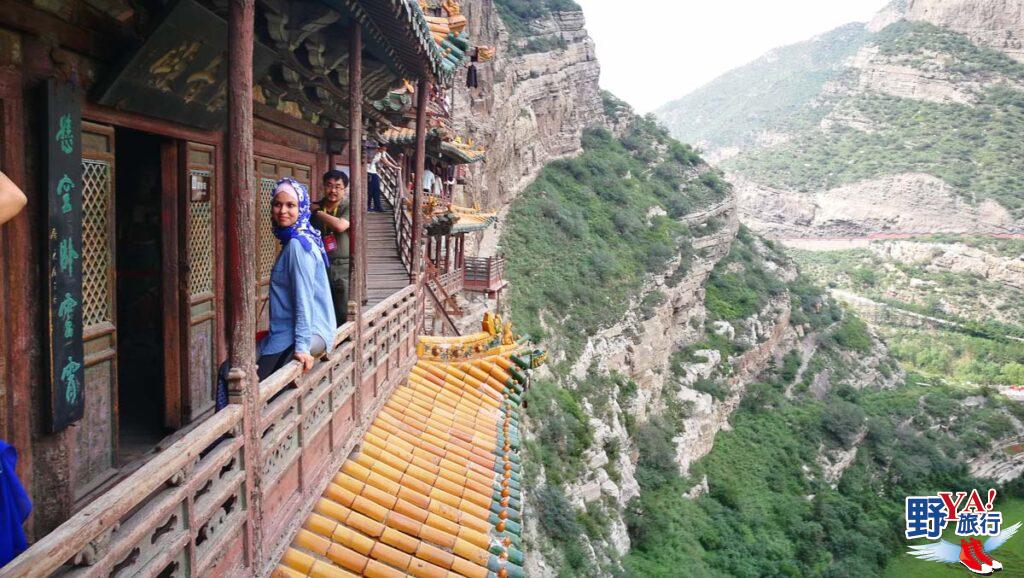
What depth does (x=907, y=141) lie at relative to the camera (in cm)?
8000

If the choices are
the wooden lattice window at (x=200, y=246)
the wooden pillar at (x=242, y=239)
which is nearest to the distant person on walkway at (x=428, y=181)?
the wooden lattice window at (x=200, y=246)

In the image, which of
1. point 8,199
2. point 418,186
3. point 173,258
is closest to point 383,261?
point 418,186

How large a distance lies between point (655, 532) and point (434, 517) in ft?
74.4

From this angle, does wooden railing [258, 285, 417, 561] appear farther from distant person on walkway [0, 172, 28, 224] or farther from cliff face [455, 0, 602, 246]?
cliff face [455, 0, 602, 246]

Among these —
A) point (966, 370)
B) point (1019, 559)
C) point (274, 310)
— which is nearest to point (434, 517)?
point (274, 310)

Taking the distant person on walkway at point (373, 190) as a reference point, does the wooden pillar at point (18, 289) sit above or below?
below

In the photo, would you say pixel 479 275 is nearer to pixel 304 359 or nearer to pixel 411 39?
pixel 411 39

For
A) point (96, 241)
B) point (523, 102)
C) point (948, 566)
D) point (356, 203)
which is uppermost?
point (523, 102)

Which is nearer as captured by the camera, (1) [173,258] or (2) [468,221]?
(1) [173,258]

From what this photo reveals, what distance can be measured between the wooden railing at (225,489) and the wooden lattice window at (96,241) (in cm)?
116

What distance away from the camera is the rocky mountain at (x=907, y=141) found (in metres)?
73.4

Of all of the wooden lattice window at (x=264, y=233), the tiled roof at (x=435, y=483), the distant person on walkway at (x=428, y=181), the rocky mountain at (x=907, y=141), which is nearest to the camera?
the tiled roof at (x=435, y=483)

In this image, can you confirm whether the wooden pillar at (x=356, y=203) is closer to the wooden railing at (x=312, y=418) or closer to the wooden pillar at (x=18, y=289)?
the wooden railing at (x=312, y=418)

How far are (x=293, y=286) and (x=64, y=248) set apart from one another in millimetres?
1014
